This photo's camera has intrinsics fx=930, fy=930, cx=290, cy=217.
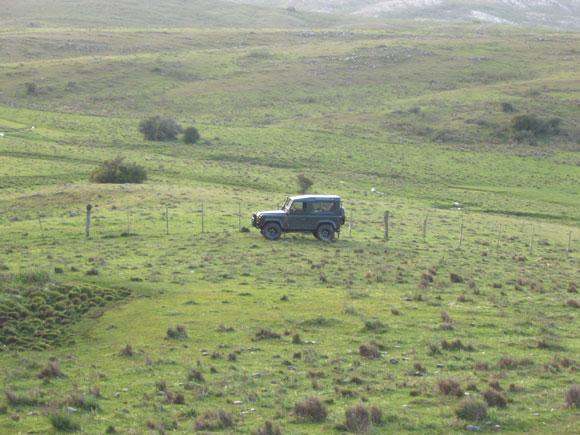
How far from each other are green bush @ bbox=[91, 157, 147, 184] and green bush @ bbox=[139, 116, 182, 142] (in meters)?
27.8

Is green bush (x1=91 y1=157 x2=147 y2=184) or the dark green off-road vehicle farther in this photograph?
green bush (x1=91 y1=157 x2=147 y2=184)

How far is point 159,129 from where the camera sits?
95.0 metres

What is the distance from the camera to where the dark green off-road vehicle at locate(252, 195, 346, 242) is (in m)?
45.0

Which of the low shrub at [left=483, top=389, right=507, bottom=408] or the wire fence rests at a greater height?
the low shrub at [left=483, top=389, right=507, bottom=408]

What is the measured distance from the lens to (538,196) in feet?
259

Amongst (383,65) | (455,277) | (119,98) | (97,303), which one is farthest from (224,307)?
(383,65)

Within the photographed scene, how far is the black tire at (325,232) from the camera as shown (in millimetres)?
45781

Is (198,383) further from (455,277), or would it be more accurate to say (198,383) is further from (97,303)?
(455,277)

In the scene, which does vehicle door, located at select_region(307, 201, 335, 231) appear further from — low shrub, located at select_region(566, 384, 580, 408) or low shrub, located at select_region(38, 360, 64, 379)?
low shrub, located at select_region(566, 384, 580, 408)

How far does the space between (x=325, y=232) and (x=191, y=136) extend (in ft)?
164

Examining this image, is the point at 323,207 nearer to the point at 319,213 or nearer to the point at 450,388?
the point at 319,213

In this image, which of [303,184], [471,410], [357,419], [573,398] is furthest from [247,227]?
[357,419]

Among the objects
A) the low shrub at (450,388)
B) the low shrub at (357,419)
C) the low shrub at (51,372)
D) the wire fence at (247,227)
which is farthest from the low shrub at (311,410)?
the wire fence at (247,227)

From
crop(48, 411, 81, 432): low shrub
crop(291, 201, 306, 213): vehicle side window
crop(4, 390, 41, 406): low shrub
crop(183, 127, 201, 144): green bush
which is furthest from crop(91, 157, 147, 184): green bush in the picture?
crop(48, 411, 81, 432): low shrub
